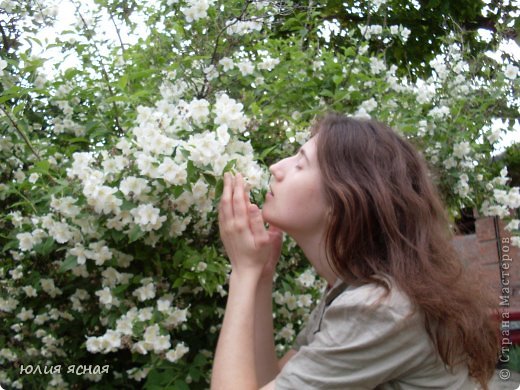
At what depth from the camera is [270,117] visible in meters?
2.31

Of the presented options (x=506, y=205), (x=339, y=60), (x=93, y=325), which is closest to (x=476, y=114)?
(x=506, y=205)

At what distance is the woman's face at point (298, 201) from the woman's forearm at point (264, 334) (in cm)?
26

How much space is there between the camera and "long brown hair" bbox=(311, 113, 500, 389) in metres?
1.36

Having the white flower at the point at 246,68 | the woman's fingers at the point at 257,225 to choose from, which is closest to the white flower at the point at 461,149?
the white flower at the point at 246,68

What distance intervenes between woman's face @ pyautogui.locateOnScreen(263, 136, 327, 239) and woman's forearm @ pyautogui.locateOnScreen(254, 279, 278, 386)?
259 mm

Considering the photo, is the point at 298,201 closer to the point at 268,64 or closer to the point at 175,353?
the point at 175,353

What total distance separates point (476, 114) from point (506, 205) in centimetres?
48

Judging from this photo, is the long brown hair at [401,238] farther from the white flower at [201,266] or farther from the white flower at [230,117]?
the white flower at [201,266]

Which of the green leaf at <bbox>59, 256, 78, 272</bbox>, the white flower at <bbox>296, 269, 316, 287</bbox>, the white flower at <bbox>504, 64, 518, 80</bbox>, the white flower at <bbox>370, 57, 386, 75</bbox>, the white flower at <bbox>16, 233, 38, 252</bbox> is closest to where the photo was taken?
the green leaf at <bbox>59, 256, 78, 272</bbox>

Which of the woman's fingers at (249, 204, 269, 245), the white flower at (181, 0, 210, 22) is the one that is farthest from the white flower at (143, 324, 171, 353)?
the white flower at (181, 0, 210, 22)

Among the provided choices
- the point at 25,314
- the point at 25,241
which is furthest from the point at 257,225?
the point at 25,314

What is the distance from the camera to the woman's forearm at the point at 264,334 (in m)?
1.77

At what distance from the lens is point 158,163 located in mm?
1618

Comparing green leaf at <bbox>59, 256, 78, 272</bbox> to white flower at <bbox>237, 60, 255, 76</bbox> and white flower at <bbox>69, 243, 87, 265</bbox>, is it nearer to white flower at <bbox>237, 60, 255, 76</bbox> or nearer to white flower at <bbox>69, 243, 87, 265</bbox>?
white flower at <bbox>69, 243, 87, 265</bbox>
